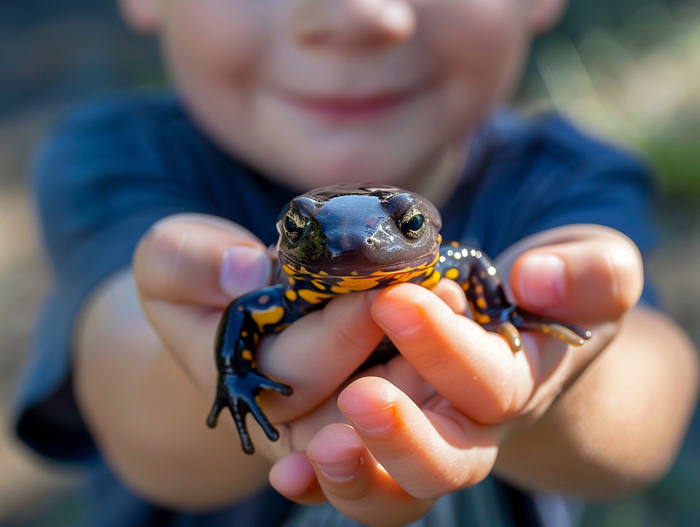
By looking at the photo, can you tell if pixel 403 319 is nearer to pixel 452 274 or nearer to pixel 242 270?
pixel 452 274

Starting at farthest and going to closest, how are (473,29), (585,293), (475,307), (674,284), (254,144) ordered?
(674,284) → (254,144) → (473,29) → (475,307) → (585,293)

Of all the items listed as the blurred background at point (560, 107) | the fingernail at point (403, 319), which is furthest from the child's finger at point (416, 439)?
the blurred background at point (560, 107)

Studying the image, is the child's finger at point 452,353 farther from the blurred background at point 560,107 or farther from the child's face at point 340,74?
the blurred background at point 560,107

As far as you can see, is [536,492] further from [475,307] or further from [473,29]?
[473,29]

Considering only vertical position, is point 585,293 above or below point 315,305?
above

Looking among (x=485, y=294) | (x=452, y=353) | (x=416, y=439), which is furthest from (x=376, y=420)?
(x=485, y=294)

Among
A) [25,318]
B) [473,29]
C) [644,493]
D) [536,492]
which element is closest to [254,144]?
[473,29]

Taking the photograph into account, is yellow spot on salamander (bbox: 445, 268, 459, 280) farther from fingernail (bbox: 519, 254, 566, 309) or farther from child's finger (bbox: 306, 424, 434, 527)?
child's finger (bbox: 306, 424, 434, 527)

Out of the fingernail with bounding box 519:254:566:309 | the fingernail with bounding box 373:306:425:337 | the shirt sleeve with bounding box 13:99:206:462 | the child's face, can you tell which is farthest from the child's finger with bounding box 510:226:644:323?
the shirt sleeve with bounding box 13:99:206:462
